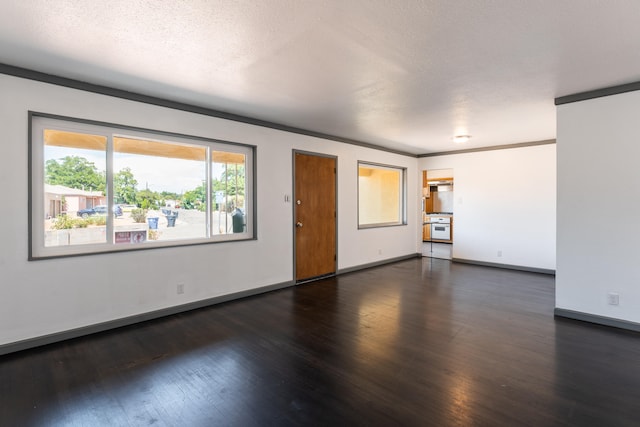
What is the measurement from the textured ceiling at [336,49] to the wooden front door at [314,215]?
1467mm

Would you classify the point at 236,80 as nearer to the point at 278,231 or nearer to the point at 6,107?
the point at 6,107

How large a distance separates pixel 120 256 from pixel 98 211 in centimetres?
53

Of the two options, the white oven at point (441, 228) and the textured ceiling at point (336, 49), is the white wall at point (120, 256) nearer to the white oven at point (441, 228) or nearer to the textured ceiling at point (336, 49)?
the textured ceiling at point (336, 49)

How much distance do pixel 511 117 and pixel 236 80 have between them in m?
3.74

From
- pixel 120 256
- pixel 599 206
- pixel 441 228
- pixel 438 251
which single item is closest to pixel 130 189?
pixel 120 256

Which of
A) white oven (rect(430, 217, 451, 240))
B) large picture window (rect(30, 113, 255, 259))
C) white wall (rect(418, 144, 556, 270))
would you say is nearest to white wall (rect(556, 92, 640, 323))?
white wall (rect(418, 144, 556, 270))

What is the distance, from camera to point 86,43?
2367 millimetres

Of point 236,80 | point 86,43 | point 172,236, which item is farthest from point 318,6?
point 172,236

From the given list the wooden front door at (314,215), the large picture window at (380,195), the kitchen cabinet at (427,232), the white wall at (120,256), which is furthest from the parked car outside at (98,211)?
the kitchen cabinet at (427,232)

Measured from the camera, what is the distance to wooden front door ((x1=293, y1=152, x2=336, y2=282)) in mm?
5164

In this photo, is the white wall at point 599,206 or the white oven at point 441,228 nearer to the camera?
the white wall at point 599,206

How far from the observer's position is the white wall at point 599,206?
326cm

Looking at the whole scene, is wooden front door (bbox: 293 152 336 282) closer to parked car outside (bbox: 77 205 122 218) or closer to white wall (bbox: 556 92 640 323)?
parked car outside (bbox: 77 205 122 218)

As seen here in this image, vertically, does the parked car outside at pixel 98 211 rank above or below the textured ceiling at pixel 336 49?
below
